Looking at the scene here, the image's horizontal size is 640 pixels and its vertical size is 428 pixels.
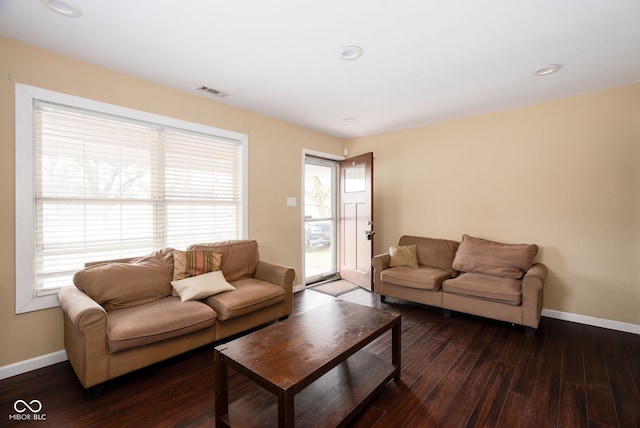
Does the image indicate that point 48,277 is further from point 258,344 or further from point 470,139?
point 470,139

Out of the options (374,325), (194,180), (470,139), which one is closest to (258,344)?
(374,325)

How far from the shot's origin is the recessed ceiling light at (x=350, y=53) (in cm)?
227

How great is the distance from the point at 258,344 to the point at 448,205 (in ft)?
11.1

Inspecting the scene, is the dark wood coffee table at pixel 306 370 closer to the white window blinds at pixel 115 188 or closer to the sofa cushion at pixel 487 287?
the sofa cushion at pixel 487 287

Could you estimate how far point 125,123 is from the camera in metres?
2.75

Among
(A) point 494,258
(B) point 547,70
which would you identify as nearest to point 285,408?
(A) point 494,258

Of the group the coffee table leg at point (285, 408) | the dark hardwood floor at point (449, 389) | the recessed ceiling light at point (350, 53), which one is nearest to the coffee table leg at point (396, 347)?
the dark hardwood floor at point (449, 389)

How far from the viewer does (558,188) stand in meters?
3.32

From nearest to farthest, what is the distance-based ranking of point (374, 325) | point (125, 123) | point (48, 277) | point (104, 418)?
point (104, 418), point (374, 325), point (48, 277), point (125, 123)

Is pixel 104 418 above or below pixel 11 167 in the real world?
below

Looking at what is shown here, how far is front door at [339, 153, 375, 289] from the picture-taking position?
440 cm

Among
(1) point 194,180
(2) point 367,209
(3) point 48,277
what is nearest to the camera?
(3) point 48,277

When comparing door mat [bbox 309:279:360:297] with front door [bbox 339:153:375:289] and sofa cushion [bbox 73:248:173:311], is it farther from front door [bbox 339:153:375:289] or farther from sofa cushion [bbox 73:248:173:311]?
sofa cushion [bbox 73:248:173:311]

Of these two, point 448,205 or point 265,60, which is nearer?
point 265,60
